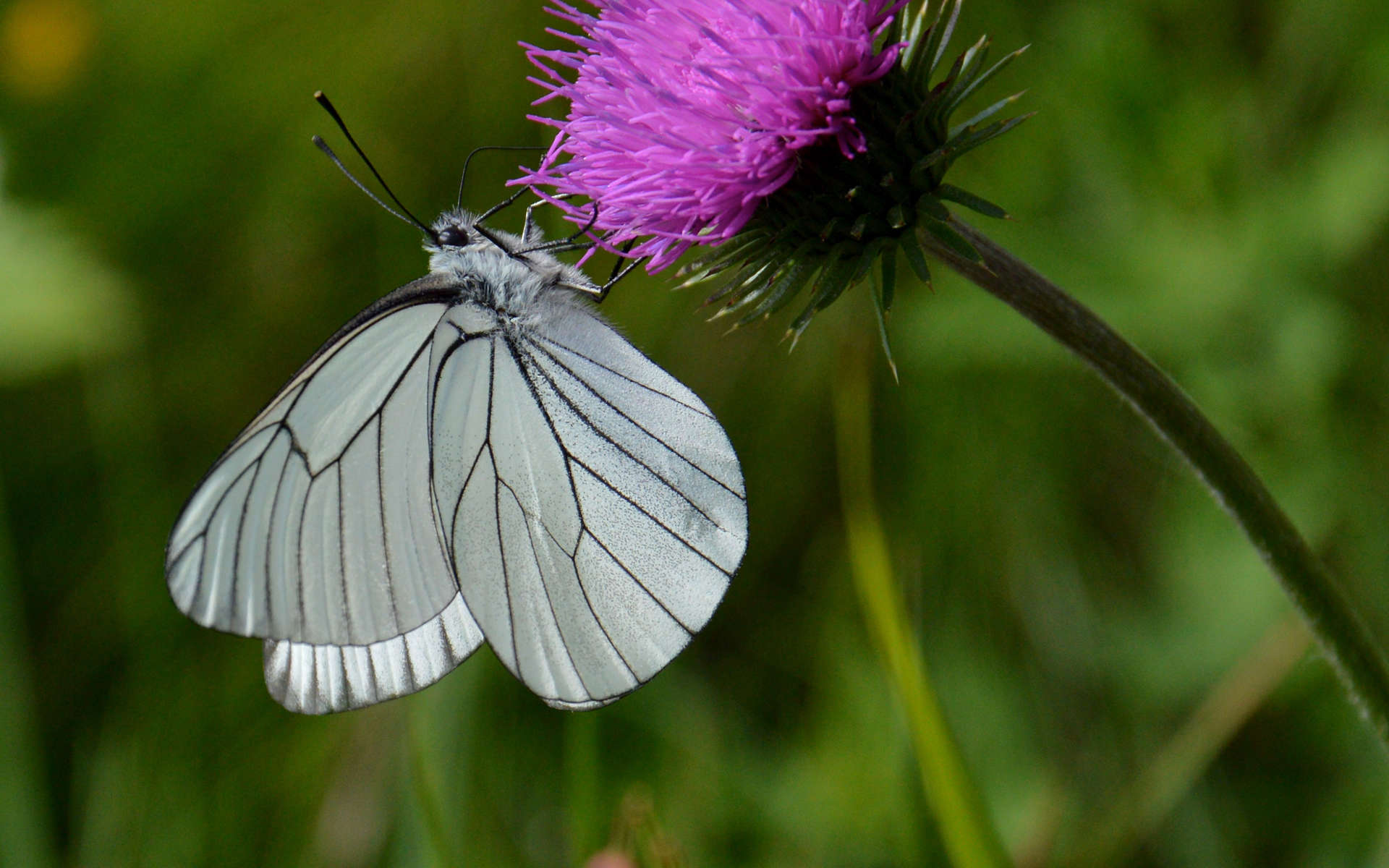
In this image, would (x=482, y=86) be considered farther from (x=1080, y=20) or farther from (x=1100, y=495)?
(x=1100, y=495)

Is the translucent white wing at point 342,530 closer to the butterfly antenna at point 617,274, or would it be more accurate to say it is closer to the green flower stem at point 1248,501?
the butterfly antenna at point 617,274

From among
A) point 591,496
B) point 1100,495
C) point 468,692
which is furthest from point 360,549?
point 1100,495

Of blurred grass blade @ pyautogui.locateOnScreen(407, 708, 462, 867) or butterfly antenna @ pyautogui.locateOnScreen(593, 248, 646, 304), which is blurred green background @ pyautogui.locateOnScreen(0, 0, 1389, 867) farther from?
butterfly antenna @ pyautogui.locateOnScreen(593, 248, 646, 304)

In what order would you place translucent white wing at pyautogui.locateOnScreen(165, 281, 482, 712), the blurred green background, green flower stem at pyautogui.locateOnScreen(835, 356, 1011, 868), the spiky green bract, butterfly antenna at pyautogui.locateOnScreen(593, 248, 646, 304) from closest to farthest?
the spiky green bract < green flower stem at pyautogui.locateOnScreen(835, 356, 1011, 868) < butterfly antenna at pyautogui.locateOnScreen(593, 248, 646, 304) < translucent white wing at pyautogui.locateOnScreen(165, 281, 482, 712) < the blurred green background

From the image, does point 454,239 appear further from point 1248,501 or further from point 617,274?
point 1248,501

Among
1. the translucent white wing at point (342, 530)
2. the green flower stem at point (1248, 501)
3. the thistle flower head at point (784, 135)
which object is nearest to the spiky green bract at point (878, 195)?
the thistle flower head at point (784, 135)

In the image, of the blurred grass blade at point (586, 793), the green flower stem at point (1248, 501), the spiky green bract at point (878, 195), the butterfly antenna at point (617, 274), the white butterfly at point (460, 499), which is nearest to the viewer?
the green flower stem at point (1248, 501)

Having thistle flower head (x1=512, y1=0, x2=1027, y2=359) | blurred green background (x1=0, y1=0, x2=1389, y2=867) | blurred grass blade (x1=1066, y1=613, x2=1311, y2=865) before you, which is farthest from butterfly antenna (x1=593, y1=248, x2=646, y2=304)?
blurred grass blade (x1=1066, y1=613, x2=1311, y2=865)
